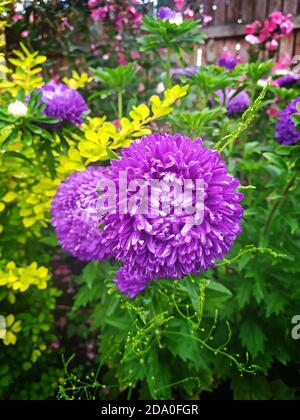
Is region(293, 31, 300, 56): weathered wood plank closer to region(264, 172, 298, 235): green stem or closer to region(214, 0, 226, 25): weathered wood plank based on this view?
region(214, 0, 226, 25): weathered wood plank

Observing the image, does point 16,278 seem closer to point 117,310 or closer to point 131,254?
point 117,310

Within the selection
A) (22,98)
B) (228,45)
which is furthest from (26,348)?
(228,45)

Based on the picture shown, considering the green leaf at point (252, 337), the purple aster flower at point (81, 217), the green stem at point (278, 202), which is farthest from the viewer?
the green leaf at point (252, 337)

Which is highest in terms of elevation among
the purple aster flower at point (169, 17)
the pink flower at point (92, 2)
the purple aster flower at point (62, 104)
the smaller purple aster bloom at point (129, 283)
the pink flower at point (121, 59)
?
the pink flower at point (92, 2)

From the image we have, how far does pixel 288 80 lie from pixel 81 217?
3.51ft

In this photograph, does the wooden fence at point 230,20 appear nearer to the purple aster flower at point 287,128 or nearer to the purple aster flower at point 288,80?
the purple aster flower at point 288,80

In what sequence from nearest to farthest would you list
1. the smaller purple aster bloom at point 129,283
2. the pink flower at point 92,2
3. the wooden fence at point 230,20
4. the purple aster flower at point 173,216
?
the purple aster flower at point 173,216
the smaller purple aster bloom at point 129,283
the pink flower at point 92,2
the wooden fence at point 230,20

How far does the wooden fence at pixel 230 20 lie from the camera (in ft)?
10.9

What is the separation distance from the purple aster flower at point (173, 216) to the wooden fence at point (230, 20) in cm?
278

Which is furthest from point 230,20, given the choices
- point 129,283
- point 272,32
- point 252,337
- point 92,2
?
point 129,283

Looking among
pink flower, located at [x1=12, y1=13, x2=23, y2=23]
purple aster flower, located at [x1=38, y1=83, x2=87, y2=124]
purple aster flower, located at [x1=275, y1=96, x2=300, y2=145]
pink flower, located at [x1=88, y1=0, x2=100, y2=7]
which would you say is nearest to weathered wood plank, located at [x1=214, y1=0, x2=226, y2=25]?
pink flower, located at [x1=88, y1=0, x2=100, y2=7]

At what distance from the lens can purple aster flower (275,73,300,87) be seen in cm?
168

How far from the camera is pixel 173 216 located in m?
0.72

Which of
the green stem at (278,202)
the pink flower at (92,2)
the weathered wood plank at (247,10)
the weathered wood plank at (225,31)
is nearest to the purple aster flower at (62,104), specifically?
the green stem at (278,202)
